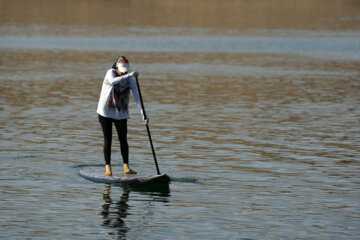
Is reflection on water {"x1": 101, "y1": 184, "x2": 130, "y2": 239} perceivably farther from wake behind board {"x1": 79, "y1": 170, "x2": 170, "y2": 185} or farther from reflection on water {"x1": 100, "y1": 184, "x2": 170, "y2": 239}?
wake behind board {"x1": 79, "y1": 170, "x2": 170, "y2": 185}

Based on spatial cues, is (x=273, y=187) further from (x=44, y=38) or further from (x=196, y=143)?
(x=44, y=38)

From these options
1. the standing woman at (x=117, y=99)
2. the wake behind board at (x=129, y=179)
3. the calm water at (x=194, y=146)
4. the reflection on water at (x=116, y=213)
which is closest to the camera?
the reflection on water at (x=116, y=213)

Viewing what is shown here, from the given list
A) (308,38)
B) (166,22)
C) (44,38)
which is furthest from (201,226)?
(166,22)

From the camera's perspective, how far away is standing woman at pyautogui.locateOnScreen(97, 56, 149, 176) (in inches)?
535

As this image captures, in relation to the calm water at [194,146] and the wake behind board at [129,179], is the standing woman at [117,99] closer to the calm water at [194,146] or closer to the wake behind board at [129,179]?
the wake behind board at [129,179]

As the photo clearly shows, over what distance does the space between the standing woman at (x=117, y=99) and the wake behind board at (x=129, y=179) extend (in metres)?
0.21

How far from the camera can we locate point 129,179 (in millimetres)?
13617

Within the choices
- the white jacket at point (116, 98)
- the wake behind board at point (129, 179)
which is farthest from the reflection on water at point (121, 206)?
the white jacket at point (116, 98)

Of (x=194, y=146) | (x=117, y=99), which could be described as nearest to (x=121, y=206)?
(x=117, y=99)

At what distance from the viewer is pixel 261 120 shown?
73.1 feet

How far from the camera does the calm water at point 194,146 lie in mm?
11312

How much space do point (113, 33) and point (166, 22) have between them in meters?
22.9

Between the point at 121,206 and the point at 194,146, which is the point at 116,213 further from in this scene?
the point at 194,146

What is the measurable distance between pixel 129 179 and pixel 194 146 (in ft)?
14.1
